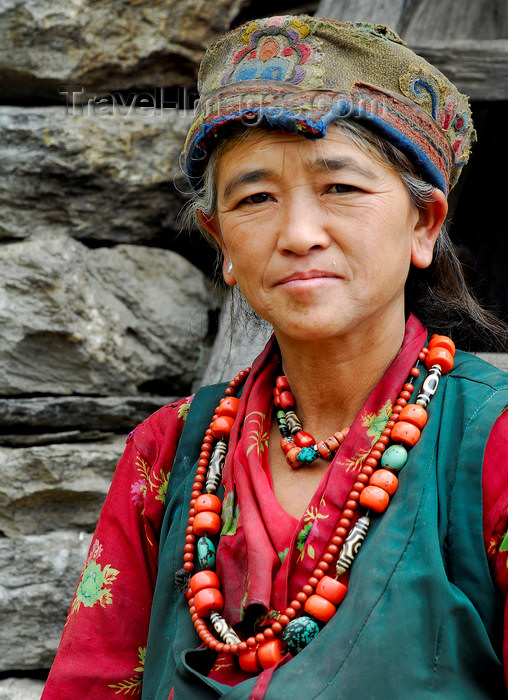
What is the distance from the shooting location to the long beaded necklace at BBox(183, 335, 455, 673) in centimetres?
148

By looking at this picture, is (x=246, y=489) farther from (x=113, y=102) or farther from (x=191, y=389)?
(x=113, y=102)

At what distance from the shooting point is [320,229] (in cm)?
159

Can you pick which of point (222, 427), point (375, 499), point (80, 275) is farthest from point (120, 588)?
point (80, 275)

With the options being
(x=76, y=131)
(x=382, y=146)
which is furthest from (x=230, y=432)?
(x=76, y=131)

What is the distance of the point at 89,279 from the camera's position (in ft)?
8.25

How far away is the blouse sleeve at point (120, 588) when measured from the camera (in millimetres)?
1824

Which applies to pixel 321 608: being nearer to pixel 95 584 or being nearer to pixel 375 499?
pixel 375 499

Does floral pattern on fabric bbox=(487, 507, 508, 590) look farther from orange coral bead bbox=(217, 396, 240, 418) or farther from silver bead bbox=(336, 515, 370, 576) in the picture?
orange coral bead bbox=(217, 396, 240, 418)

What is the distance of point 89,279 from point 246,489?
113 centimetres

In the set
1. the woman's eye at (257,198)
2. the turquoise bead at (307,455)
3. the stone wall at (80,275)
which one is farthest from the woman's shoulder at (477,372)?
the stone wall at (80,275)

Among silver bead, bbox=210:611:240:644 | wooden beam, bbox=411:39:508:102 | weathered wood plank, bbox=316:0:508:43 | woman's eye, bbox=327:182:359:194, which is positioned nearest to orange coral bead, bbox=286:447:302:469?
silver bead, bbox=210:611:240:644

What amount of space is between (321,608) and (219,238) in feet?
3.09

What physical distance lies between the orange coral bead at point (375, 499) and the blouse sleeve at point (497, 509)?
0.18 m

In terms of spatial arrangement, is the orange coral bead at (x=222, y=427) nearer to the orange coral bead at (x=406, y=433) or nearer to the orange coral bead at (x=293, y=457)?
the orange coral bead at (x=293, y=457)
